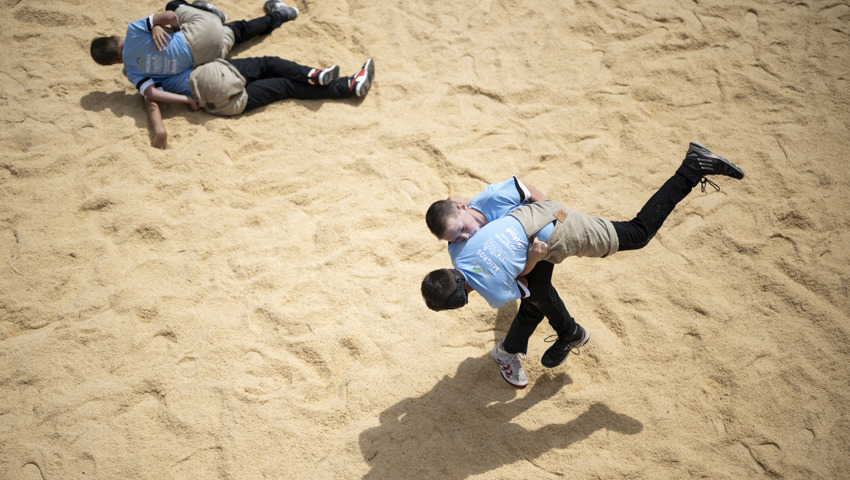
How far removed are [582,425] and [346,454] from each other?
129 centimetres

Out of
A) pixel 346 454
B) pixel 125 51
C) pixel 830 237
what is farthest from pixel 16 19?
pixel 830 237

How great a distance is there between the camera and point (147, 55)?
422 centimetres

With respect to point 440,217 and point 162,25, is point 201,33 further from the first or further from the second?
point 440,217

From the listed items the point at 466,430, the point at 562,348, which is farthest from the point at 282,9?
the point at 466,430

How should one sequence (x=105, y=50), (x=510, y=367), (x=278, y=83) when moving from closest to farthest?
1. (x=510, y=367)
2. (x=105, y=50)
3. (x=278, y=83)

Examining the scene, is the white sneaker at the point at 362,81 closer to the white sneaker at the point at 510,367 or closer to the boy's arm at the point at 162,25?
the boy's arm at the point at 162,25

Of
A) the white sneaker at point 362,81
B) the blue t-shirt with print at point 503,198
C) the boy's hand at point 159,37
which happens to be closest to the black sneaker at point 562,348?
the blue t-shirt with print at point 503,198

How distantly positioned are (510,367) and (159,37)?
3625 millimetres

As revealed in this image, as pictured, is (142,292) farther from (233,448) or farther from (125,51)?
(125,51)

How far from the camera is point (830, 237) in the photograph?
3.38m

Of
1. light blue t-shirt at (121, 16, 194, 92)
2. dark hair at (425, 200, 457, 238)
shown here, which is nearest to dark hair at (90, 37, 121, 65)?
light blue t-shirt at (121, 16, 194, 92)

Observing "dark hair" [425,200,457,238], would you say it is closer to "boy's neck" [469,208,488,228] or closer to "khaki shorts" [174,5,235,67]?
"boy's neck" [469,208,488,228]

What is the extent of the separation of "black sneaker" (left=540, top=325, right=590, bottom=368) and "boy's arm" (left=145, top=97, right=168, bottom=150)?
3214 millimetres

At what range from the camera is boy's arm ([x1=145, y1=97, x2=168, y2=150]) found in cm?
409
